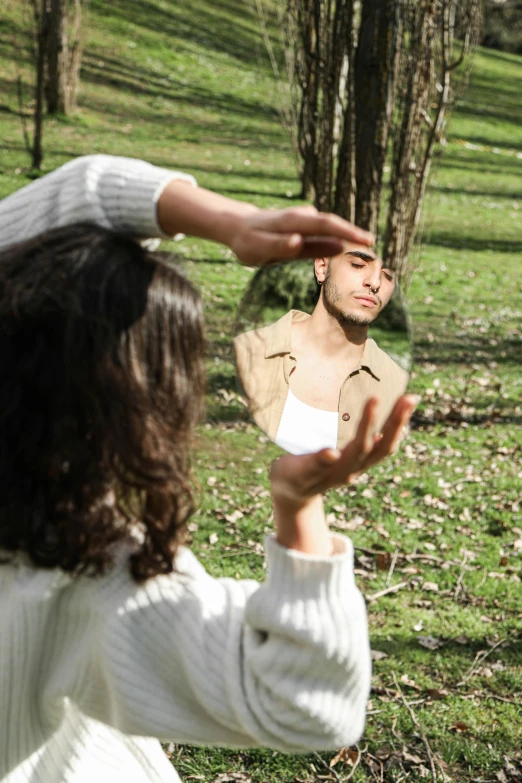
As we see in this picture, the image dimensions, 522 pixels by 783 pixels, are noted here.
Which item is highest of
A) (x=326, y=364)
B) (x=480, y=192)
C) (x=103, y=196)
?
(x=103, y=196)

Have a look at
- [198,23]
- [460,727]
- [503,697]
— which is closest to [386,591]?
[503,697]

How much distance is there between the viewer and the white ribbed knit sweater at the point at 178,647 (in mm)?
1306

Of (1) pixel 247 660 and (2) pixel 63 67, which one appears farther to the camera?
(2) pixel 63 67

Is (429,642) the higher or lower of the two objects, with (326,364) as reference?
lower

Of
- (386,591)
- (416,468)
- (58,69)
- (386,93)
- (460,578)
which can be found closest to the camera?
(386,591)

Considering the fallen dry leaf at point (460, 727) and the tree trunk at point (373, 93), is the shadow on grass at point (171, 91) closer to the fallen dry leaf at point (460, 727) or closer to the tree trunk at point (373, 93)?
the tree trunk at point (373, 93)

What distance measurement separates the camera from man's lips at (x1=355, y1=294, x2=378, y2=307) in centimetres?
185

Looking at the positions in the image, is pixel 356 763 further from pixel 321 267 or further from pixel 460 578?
pixel 321 267

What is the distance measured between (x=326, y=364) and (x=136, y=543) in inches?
22.7

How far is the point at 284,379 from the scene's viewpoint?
5.95 ft

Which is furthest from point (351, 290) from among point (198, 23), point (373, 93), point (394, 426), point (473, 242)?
point (198, 23)

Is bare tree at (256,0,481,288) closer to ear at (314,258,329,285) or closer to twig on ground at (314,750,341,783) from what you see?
twig on ground at (314,750,341,783)

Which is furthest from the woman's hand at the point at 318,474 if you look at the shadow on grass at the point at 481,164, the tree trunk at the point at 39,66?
→ the shadow on grass at the point at 481,164

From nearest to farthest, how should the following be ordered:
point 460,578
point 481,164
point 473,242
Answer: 1. point 460,578
2. point 473,242
3. point 481,164
